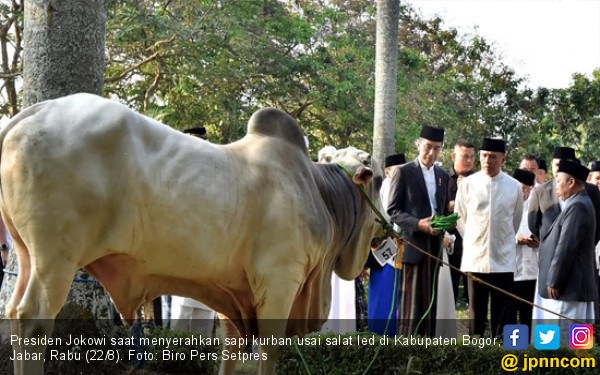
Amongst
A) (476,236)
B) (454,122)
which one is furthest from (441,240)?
(454,122)

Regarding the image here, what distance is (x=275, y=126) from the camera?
4.99 meters

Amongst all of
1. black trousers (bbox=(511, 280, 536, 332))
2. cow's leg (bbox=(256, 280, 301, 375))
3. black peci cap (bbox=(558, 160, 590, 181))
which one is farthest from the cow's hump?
black trousers (bbox=(511, 280, 536, 332))

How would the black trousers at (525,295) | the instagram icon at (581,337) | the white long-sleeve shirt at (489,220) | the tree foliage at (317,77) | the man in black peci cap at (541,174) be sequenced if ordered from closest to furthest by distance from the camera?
the instagram icon at (581,337) → the white long-sleeve shirt at (489,220) → the black trousers at (525,295) → the man in black peci cap at (541,174) → the tree foliage at (317,77)

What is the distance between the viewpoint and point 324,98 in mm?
16078

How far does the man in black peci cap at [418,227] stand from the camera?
820 centimetres

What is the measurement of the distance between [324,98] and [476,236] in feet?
26.4

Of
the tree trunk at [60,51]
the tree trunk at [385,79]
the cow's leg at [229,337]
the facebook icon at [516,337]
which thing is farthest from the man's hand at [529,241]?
the tree trunk at [60,51]

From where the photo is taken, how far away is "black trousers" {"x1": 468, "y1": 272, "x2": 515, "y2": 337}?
854 cm

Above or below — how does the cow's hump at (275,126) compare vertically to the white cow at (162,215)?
above

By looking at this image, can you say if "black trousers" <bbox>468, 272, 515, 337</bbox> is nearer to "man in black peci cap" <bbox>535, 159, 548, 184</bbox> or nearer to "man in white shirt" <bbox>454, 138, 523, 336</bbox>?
"man in white shirt" <bbox>454, 138, 523, 336</bbox>

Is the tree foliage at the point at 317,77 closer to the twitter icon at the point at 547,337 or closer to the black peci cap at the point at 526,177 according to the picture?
the black peci cap at the point at 526,177

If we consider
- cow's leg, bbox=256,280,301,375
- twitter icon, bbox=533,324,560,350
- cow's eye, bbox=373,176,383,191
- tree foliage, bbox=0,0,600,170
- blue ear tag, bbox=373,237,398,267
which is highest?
tree foliage, bbox=0,0,600,170

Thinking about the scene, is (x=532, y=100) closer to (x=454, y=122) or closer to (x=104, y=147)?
(x=454, y=122)

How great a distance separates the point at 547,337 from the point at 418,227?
1.71 m
